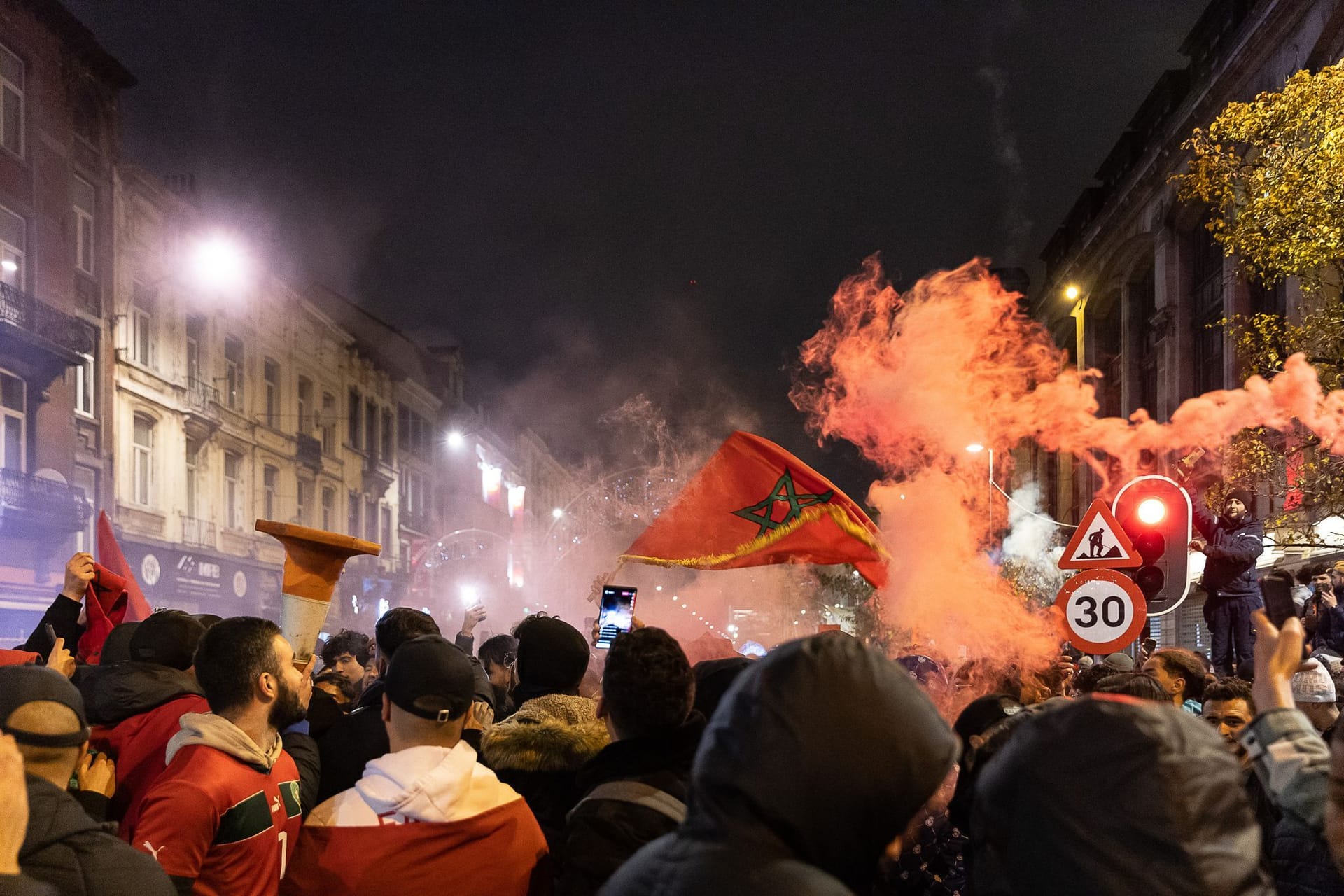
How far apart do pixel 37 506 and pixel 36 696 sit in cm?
2185

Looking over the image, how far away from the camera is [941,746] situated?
179 cm

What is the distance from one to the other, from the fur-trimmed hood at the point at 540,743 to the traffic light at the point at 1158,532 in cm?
601

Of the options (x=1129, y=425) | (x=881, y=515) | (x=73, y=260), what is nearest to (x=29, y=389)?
(x=73, y=260)

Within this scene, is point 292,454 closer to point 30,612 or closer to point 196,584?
point 196,584

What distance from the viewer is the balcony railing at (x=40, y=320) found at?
21.4m

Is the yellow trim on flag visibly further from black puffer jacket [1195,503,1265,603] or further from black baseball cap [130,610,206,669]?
black puffer jacket [1195,503,1265,603]

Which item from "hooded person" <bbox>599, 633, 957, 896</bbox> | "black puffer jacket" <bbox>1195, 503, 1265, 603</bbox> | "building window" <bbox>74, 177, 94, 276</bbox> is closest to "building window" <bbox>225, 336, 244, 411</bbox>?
"building window" <bbox>74, 177, 94, 276</bbox>

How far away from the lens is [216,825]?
3232 millimetres

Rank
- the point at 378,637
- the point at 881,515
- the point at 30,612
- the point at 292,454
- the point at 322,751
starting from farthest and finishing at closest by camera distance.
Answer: the point at 292,454 < the point at 881,515 < the point at 30,612 < the point at 378,637 < the point at 322,751

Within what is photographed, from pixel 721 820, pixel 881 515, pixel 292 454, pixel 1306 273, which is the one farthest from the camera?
pixel 292 454

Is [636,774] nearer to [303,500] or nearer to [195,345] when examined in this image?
[195,345]

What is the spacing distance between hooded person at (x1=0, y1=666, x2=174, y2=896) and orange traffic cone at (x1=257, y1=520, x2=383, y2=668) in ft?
4.68

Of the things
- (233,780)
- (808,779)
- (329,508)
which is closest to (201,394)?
(329,508)

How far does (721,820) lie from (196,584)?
100 feet
